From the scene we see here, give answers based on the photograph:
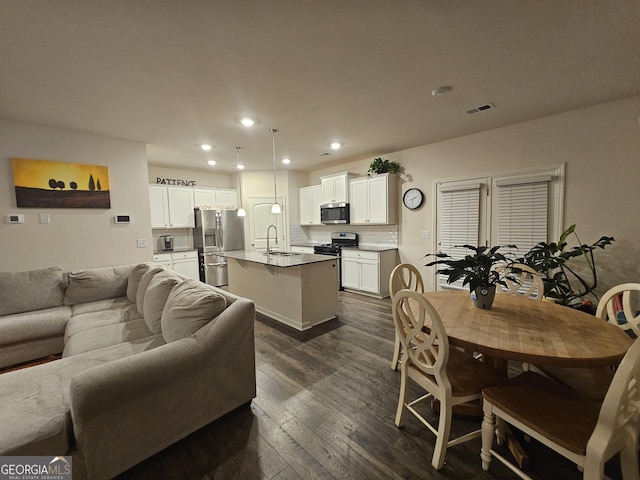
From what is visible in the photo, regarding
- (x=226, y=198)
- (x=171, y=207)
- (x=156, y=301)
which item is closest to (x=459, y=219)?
(x=156, y=301)

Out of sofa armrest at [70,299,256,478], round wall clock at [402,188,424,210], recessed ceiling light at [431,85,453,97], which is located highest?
recessed ceiling light at [431,85,453,97]

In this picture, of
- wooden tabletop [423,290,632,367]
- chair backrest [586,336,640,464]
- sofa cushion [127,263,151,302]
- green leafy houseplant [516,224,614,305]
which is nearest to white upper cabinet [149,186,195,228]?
sofa cushion [127,263,151,302]

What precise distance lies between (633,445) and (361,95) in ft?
9.68

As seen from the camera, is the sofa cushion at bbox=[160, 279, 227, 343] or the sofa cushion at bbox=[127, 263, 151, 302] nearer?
the sofa cushion at bbox=[160, 279, 227, 343]

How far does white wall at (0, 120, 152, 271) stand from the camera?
124 inches

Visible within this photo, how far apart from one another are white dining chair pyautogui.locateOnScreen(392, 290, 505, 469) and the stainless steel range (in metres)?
3.42

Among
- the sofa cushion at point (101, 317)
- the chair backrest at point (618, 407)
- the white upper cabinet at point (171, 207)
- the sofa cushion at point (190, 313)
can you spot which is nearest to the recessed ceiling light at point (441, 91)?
the chair backrest at point (618, 407)

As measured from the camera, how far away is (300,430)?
5.86 feet

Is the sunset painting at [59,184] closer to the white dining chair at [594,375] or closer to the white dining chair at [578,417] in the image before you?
the white dining chair at [578,417]

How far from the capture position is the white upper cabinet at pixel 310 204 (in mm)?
6039

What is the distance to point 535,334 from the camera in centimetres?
149

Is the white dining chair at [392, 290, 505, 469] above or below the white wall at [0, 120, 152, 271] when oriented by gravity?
below

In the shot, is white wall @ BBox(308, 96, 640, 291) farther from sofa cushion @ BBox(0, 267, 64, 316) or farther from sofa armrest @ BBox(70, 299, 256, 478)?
sofa cushion @ BBox(0, 267, 64, 316)

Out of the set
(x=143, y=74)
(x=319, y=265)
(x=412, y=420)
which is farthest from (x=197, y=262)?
(x=412, y=420)
